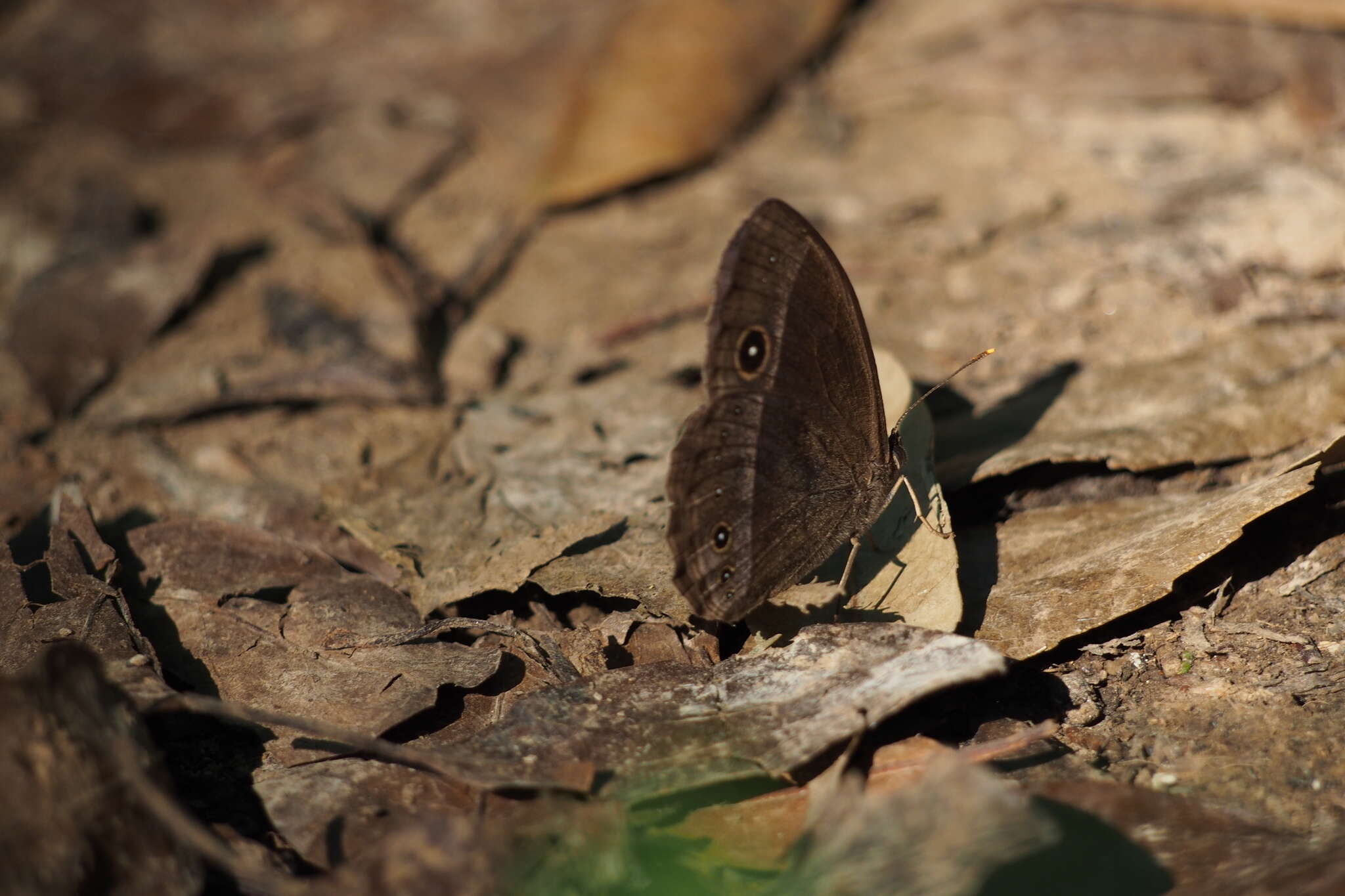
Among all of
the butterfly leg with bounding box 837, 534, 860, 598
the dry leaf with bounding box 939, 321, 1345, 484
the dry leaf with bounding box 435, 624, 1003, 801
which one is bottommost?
the dry leaf with bounding box 435, 624, 1003, 801

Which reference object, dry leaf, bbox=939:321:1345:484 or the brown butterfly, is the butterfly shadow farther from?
A: the brown butterfly

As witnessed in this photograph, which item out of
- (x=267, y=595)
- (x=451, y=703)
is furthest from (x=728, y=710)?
(x=267, y=595)

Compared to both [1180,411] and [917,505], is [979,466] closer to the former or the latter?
[917,505]

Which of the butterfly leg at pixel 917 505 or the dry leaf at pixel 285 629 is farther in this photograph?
the butterfly leg at pixel 917 505

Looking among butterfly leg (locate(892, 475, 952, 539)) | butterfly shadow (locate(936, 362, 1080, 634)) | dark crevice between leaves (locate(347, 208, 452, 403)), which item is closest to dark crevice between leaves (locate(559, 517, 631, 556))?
butterfly leg (locate(892, 475, 952, 539))

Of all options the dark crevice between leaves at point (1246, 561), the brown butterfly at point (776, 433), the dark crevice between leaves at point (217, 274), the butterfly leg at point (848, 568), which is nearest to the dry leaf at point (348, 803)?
the brown butterfly at point (776, 433)

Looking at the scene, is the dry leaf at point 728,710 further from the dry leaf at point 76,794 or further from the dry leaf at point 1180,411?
the dry leaf at point 1180,411

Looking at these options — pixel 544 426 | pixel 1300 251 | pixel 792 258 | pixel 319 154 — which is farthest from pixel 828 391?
pixel 319 154
